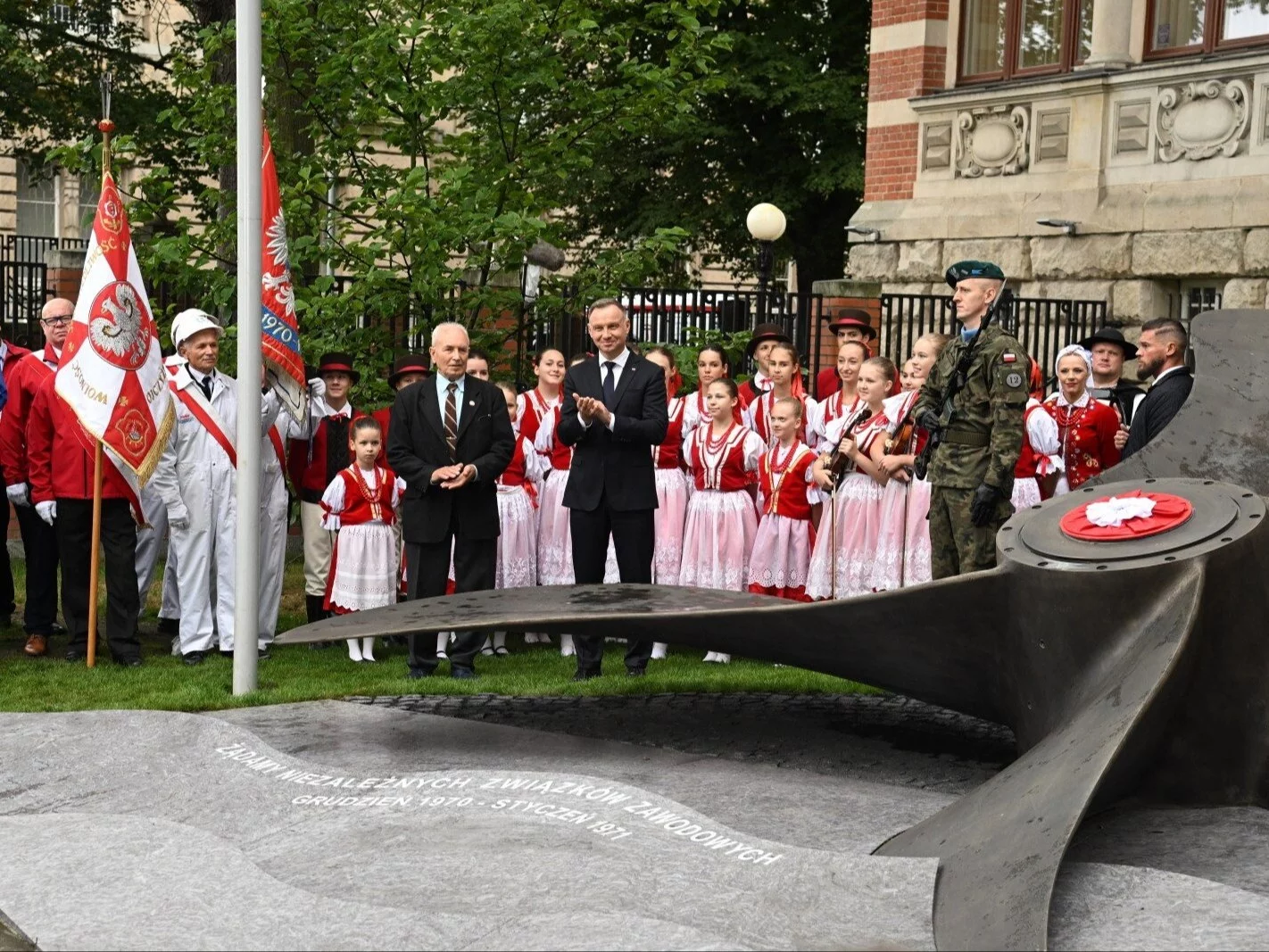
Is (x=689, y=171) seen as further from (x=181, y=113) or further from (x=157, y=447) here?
(x=157, y=447)

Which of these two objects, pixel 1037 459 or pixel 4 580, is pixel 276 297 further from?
Answer: pixel 1037 459

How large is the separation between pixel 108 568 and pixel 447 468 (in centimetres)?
198

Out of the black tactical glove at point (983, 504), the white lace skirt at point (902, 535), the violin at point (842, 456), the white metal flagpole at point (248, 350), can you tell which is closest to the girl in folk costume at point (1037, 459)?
the white lace skirt at point (902, 535)

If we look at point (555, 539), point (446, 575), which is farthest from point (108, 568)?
point (555, 539)

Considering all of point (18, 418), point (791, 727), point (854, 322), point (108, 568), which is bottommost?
point (791, 727)

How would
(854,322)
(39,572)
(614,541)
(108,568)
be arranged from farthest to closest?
(854,322)
(39,572)
(108,568)
(614,541)

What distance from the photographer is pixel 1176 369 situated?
912cm

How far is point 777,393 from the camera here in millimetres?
9773

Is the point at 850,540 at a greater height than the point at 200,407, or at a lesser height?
lesser

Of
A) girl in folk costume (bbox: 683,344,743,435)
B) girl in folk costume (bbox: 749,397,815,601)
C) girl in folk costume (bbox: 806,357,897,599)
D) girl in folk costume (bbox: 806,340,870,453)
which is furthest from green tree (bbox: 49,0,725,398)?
Answer: girl in folk costume (bbox: 806,357,897,599)

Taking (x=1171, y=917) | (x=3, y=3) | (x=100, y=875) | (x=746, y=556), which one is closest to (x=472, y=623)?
(x=100, y=875)

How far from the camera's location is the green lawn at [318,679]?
7.95 m

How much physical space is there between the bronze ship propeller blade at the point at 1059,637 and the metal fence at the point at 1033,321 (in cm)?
797

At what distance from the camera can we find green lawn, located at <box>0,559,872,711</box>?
795 cm
